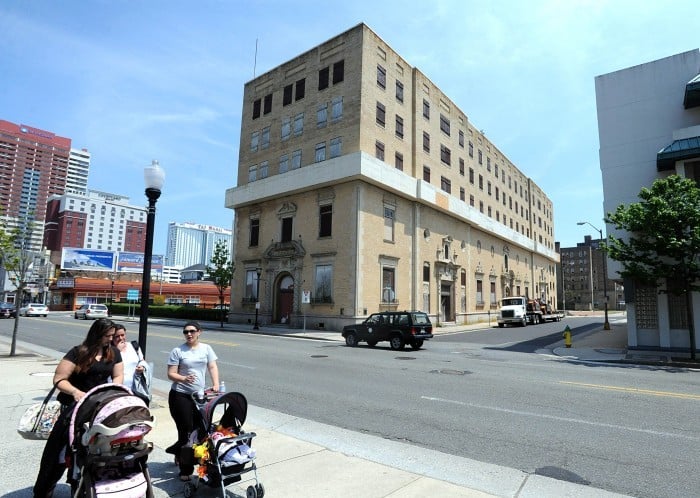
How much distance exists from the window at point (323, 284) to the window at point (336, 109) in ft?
38.8

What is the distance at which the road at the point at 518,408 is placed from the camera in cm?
557

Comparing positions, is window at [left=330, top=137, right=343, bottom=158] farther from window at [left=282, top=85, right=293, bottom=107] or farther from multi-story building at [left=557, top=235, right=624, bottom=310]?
multi-story building at [left=557, top=235, right=624, bottom=310]

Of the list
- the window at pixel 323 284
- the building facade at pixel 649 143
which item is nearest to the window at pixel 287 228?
the window at pixel 323 284

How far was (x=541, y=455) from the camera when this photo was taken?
5.84 m

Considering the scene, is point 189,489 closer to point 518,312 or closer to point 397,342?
point 397,342

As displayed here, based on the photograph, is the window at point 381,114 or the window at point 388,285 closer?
the window at point 388,285

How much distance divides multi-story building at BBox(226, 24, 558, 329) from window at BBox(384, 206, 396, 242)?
15 cm

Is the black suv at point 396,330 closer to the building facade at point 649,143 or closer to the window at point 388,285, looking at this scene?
the building facade at point 649,143

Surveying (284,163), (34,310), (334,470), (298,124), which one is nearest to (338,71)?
(298,124)

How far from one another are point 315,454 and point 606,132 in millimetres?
24173

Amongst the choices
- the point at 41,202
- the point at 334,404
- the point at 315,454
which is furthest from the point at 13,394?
the point at 41,202

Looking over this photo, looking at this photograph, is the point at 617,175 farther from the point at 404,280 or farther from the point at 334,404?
the point at 334,404

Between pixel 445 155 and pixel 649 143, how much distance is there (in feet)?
75.0

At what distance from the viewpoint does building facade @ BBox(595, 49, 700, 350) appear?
19406 millimetres
